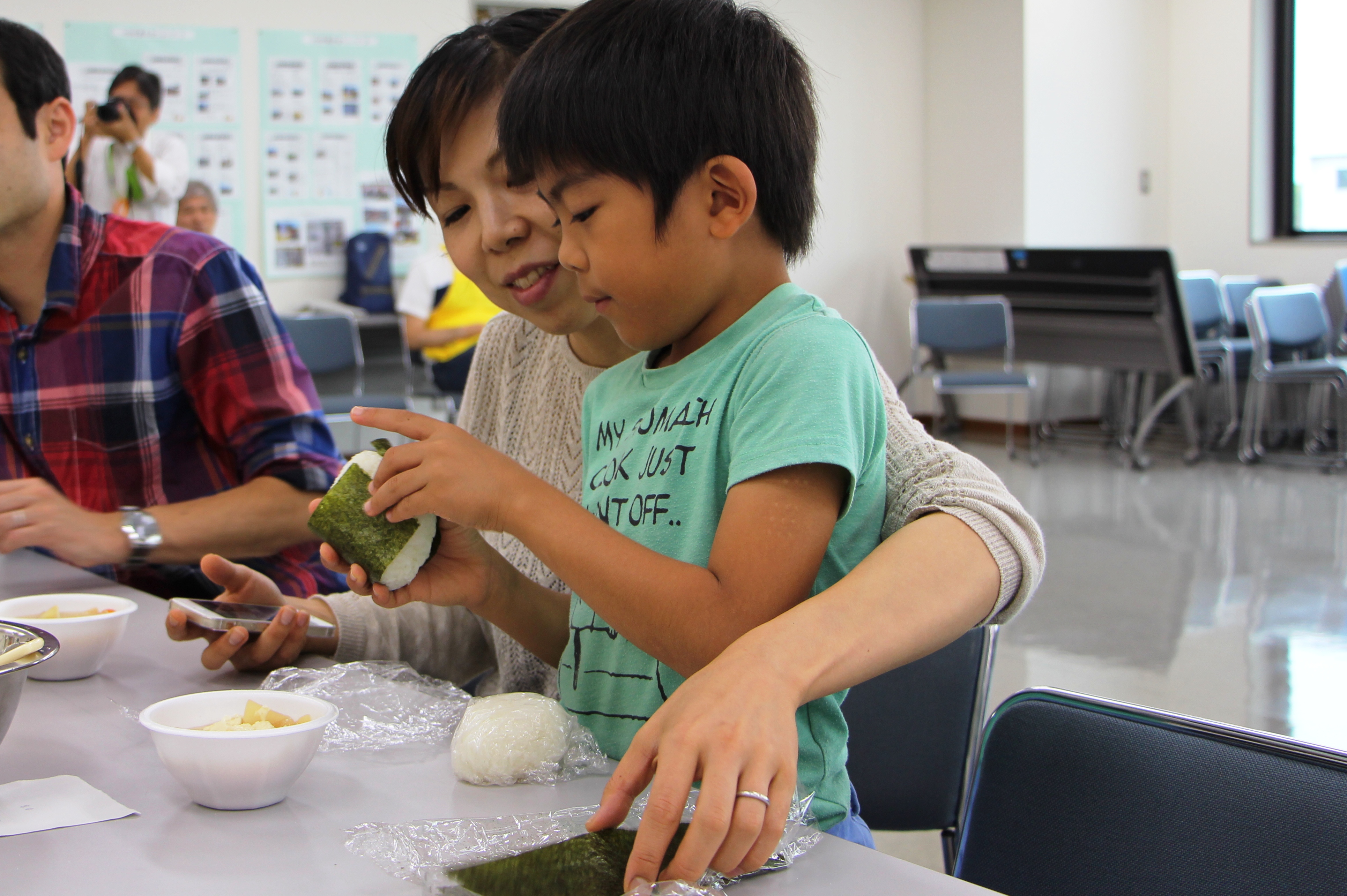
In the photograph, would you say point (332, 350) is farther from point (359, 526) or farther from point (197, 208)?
point (359, 526)

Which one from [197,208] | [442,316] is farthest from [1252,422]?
[197,208]

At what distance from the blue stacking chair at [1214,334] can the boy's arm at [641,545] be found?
592cm

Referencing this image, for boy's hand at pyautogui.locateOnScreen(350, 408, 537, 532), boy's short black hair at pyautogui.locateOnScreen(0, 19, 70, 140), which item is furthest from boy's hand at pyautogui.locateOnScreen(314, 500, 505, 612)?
boy's short black hair at pyautogui.locateOnScreen(0, 19, 70, 140)

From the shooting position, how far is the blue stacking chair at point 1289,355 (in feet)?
18.2

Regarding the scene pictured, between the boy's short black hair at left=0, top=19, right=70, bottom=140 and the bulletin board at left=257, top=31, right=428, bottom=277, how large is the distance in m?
4.09

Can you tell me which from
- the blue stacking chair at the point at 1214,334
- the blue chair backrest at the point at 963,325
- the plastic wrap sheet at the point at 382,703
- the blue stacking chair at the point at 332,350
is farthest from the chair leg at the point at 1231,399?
the plastic wrap sheet at the point at 382,703

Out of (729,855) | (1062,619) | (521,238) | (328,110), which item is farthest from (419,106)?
(328,110)

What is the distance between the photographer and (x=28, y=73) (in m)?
1.38

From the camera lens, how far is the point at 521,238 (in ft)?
3.34

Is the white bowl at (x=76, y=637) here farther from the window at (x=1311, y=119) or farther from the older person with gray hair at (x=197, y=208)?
the window at (x=1311, y=119)

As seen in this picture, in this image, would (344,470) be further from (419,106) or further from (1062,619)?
(1062,619)

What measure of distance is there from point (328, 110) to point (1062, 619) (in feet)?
13.7

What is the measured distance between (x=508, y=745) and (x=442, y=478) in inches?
6.7

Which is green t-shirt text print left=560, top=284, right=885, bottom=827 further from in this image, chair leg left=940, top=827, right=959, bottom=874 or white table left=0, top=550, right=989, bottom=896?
chair leg left=940, top=827, right=959, bottom=874
